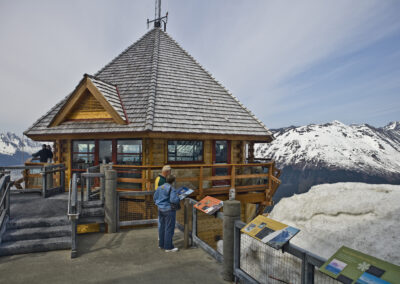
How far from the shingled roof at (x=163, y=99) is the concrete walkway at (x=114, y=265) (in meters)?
5.02

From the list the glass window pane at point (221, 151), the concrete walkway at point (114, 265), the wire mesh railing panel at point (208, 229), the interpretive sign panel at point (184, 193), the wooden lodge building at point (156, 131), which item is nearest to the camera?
the concrete walkway at point (114, 265)

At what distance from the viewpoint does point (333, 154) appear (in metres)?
88.7

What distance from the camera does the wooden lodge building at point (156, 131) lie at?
1011 centimetres

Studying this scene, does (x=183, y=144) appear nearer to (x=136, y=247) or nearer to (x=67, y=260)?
(x=136, y=247)

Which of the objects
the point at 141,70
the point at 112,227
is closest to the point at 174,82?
the point at 141,70

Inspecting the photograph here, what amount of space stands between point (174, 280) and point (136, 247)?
181cm

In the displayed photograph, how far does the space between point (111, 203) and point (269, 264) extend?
A: 14.4ft

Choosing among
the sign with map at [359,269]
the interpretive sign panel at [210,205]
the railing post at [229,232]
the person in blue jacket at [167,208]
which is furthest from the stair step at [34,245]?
the sign with map at [359,269]

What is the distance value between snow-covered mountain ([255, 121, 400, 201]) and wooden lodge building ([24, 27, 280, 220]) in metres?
74.3

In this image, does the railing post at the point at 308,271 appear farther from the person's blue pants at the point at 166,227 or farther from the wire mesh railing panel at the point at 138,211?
the wire mesh railing panel at the point at 138,211

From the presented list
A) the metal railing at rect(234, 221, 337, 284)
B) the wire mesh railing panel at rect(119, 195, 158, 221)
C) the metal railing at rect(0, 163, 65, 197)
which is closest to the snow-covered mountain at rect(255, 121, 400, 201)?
the wire mesh railing panel at rect(119, 195, 158, 221)

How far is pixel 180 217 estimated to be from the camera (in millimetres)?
8000

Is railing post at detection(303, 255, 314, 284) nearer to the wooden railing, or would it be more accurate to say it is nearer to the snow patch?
the snow patch

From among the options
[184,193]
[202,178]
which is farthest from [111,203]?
[202,178]
